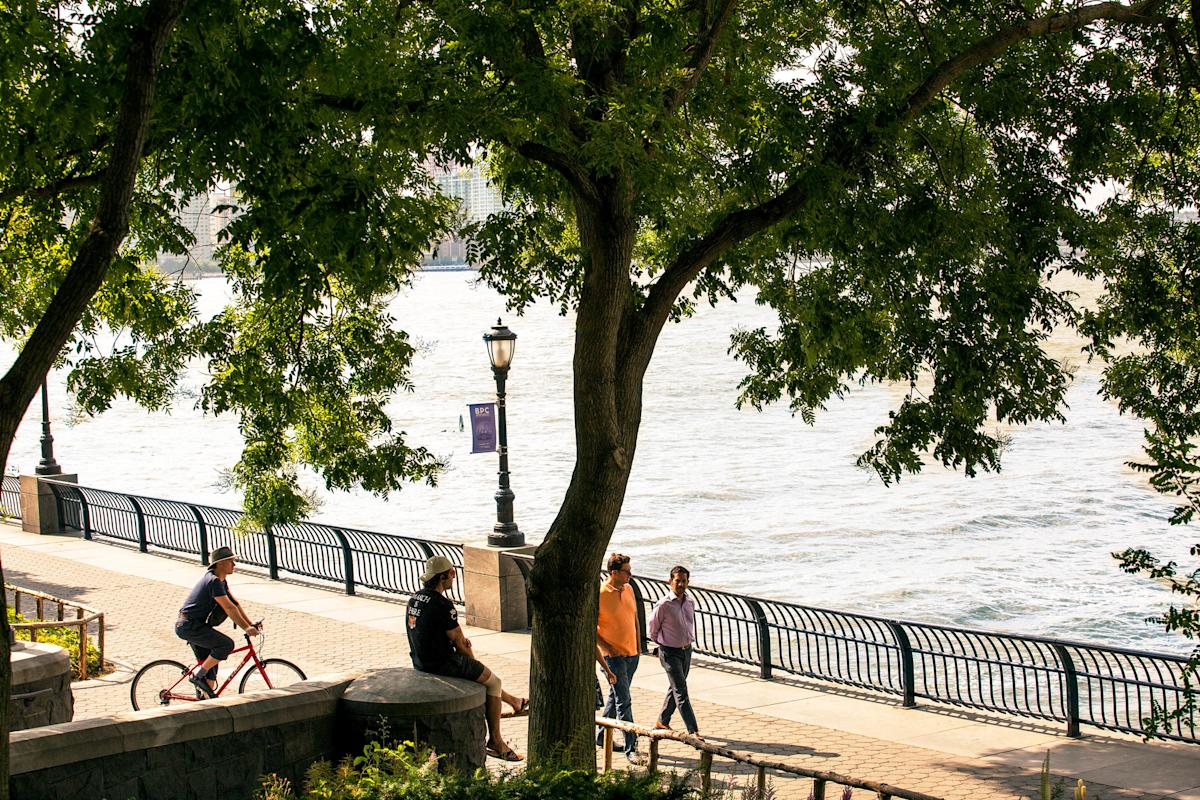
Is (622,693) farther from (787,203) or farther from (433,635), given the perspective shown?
(787,203)

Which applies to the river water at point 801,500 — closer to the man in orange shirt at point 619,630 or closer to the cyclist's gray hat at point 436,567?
the man in orange shirt at point 619,630

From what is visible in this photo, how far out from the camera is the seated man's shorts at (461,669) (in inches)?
366

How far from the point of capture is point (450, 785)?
273 inches

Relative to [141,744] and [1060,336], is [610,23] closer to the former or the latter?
[141,744]

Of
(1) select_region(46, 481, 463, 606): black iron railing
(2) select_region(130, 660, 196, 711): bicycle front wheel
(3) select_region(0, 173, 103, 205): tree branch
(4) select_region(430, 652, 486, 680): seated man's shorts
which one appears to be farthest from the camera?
(1) select_region(46, 481, 463, 606): black iron railing

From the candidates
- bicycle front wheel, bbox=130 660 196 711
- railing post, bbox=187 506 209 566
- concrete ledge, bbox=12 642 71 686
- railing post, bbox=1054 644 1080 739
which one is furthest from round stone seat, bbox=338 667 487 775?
railing post, bbox=187 506 209 566

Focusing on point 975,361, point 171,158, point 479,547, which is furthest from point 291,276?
point 479,547

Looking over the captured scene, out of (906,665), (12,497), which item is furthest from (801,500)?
(906,665)

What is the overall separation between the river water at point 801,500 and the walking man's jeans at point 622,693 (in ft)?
15.2

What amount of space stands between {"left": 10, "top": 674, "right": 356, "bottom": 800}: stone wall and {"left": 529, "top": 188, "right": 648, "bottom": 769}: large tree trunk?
1.64 metres

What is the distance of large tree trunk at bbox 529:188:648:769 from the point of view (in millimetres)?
9695

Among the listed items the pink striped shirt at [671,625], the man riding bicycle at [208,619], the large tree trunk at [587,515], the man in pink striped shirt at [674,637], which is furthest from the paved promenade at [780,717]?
the large tree trunk at [587,515]

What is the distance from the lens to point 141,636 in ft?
55.6

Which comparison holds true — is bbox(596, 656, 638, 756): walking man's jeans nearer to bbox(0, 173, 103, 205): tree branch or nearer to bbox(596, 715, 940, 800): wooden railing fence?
bbox(596, 715, 940, 800): wooden railing fence
